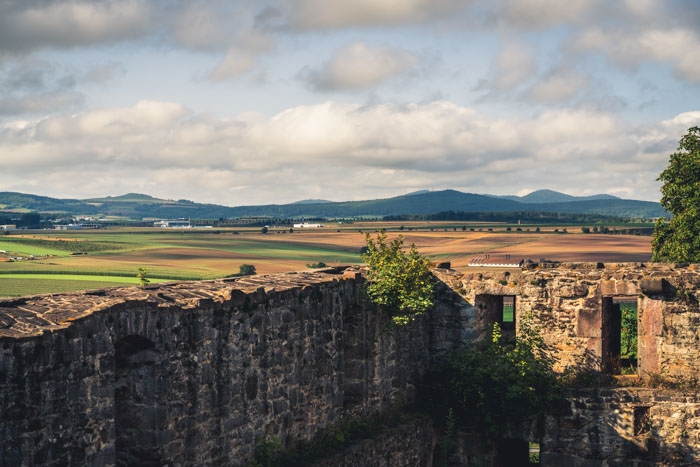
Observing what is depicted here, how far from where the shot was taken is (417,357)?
19.1 meters

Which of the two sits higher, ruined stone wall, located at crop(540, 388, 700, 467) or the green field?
the green field

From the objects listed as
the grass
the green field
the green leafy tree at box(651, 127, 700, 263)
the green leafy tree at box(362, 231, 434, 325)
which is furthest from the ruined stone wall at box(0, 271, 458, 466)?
the grass

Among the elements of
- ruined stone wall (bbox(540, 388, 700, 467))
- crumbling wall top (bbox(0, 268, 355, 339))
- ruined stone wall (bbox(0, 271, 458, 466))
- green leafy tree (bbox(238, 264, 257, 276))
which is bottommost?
ruined stone wall (bbox(540, 388, 700, 467))

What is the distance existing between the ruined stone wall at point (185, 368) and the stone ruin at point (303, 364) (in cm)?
2

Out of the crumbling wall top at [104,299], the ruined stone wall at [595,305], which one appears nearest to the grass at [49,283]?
the ruined stone wall at [595,305]

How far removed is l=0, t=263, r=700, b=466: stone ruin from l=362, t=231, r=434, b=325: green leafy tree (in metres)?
0.44

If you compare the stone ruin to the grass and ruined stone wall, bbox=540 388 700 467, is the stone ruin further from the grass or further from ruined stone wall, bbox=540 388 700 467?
the grass

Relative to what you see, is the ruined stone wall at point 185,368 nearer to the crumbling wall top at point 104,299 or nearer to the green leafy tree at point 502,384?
the crumbling wall top at point 104,299

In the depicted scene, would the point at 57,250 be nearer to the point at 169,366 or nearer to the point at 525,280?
the point at 525,280

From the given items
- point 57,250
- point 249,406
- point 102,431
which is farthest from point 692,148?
point 57,250

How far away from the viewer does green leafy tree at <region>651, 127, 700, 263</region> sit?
81.5ft

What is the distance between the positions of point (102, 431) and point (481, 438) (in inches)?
407

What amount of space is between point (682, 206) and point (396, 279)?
12325 millimetres

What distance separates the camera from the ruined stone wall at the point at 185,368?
9.57 meters
